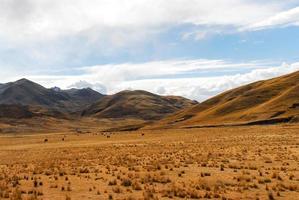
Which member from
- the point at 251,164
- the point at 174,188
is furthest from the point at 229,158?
the point at 174,188

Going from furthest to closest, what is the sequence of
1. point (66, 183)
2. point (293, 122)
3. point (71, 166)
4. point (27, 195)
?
point (293, 122)
point (71, 166)
point (66, 183)
point (27, 195)

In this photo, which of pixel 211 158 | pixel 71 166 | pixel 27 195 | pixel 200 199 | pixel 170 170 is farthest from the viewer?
pixel 211 158

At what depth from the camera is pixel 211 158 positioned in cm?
4222

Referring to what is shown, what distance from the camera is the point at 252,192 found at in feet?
78.1

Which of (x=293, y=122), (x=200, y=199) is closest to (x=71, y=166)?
(x=200, y=199)

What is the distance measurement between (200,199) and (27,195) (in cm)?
→ 918

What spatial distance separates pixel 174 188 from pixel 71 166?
16.7 metres

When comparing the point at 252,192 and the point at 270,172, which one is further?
the point at 270,172

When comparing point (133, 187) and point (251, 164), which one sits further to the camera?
point (251, 164)

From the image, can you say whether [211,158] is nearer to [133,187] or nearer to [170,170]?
[170,170]

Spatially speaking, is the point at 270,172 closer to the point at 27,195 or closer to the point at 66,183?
the point at 66,183

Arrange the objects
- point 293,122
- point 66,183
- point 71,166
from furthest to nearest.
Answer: point 293,122 < point 71,166 < point 66,183

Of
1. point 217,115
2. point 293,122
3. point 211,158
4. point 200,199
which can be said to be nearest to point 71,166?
point 211,158

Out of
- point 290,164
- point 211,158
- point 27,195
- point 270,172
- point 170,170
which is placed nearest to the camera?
point 27,195
